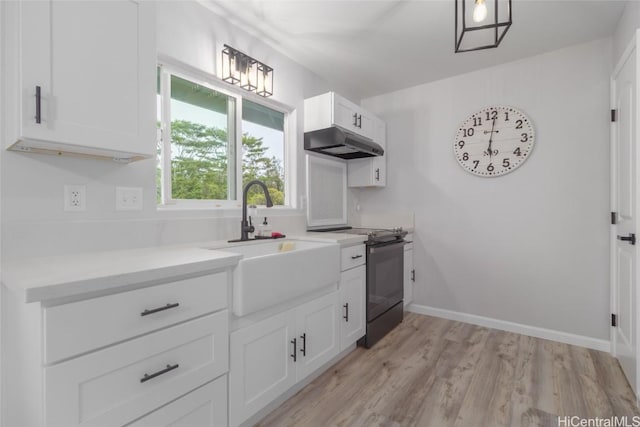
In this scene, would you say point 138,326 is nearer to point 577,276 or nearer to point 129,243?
point 129,243

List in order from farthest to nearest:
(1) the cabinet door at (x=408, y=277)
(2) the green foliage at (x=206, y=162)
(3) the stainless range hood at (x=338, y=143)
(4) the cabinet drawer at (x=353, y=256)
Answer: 1. (1) the cabinet door at (x=408, y=277)
2. (3) the stainless range hood at (x=338, y=143)
3. (4) the cabinet drawer at (x=353, y=256)
4. (2) the green foliage at (x=206, y=162)

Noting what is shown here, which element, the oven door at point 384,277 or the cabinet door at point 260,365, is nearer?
the cabinet door at point 260,365

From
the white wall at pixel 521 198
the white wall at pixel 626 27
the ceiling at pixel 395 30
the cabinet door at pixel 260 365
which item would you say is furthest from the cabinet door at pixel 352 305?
the white wall at pixel 626 27

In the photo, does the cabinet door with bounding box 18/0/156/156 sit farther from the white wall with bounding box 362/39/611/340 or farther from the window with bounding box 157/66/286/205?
the white wall with bounding box 362/39/611/340

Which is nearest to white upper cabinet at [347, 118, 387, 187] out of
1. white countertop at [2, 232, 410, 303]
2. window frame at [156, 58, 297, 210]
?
window frame at [156, 58, 297, 210]

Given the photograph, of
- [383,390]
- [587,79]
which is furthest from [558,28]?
[383,390]

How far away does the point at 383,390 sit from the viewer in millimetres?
1866

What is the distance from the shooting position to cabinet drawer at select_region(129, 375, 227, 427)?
3.60 ft

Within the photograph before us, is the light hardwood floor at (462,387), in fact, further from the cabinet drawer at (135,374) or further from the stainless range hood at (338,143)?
the stainless range hood at (338,143)

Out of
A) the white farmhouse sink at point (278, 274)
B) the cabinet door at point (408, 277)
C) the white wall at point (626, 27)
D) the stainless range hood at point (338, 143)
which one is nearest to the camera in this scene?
the white farmhouse sink at point (278, 274)

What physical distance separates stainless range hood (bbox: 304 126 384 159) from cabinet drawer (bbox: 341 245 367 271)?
2.90ft

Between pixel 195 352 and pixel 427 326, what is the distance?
7.54 feet

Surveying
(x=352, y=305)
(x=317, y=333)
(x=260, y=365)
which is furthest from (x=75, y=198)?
(x=352, y=305)

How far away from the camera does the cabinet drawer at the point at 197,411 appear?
110cm
